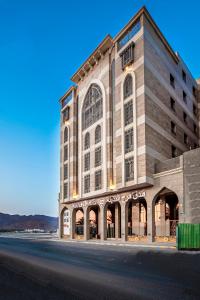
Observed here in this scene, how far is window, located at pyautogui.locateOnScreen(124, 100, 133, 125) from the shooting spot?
38.7 meters

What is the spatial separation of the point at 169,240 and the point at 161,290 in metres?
25.1

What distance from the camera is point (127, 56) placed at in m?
39.8

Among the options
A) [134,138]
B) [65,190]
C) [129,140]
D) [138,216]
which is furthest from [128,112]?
[65,190]

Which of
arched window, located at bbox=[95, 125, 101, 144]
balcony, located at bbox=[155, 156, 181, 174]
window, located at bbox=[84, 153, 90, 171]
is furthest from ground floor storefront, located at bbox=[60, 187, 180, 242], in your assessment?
arched window, located at bbox=[95, 125, 101, 144]

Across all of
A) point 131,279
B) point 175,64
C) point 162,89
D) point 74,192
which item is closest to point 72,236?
point 74,192

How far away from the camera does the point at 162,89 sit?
40062 mm

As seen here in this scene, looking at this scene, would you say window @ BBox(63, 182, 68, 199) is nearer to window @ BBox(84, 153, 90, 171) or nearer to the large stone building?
the large stone building

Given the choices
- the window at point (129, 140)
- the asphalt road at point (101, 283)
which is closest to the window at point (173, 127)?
the window at point (129, 140)

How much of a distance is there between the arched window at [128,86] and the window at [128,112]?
1.16 m

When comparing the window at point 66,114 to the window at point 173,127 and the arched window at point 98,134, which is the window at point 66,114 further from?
the window at point 173,127

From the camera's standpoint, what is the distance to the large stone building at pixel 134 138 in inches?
1380

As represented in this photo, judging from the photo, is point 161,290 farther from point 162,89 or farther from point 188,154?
point 162,89

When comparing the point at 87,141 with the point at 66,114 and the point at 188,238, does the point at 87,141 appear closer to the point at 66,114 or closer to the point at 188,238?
the point at 66,114

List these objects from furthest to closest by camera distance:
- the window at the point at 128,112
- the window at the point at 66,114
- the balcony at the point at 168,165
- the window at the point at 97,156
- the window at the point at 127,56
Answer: the window at the point at 66,114
the window at the point at 97,156
the window at the point at 127,56
the window at the point at 128,112
the balcony at the point at 168,165
